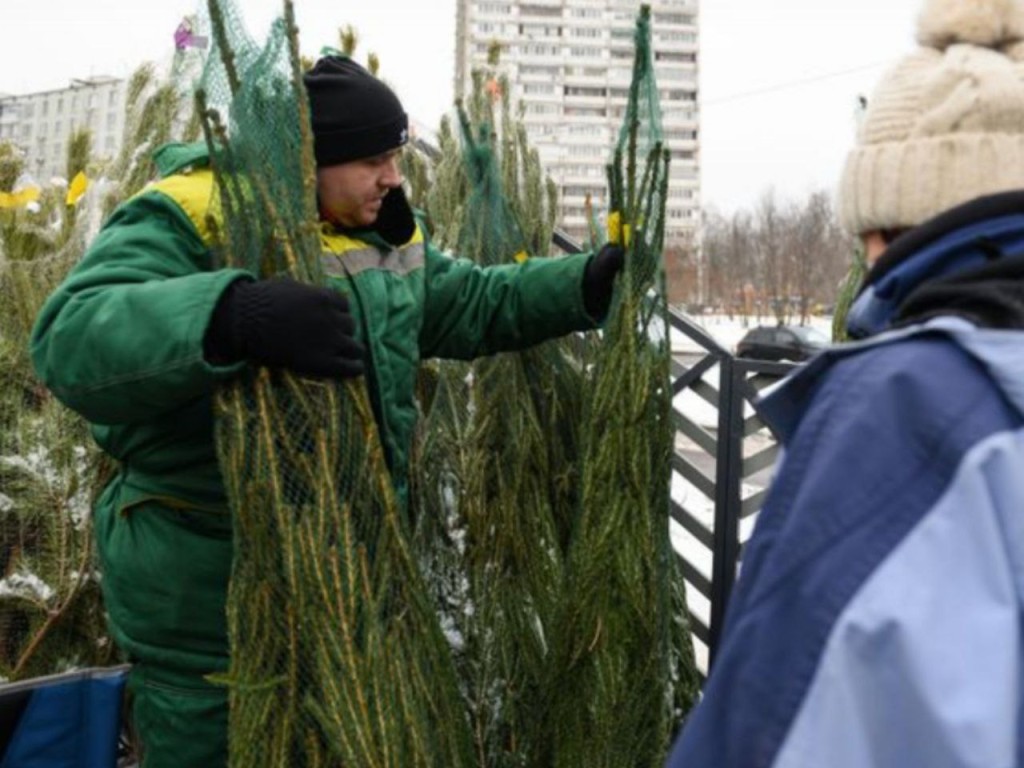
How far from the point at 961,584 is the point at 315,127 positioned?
152cm

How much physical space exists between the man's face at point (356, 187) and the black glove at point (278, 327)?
16.6 inches

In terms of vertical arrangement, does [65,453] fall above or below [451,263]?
below

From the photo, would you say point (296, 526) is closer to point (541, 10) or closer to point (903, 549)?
point (903, 549)

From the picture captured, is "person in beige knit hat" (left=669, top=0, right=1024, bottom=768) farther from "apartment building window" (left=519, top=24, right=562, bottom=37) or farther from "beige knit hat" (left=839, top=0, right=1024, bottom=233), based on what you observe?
"apartment building window" (left=519, top=24, right=562, bottom=37)

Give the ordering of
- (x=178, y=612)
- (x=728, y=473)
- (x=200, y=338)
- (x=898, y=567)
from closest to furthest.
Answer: (x=898, y=567) → (x=200, y=338) → (x=178, y=612) → (x=728, y=473)

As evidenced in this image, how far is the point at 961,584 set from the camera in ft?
2.62

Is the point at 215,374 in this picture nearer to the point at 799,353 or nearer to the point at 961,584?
the point at 961,584

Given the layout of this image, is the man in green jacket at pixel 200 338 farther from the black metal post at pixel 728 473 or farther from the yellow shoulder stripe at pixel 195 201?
the black metal post at pixel 728 473

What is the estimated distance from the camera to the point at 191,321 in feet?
5.26

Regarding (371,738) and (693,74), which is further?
(693,74)

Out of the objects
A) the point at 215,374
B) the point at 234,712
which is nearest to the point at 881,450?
the point at 215,374

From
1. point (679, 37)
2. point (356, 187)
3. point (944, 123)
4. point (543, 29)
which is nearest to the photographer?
point (944, 123)

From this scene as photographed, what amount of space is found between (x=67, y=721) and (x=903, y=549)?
73.3 inches

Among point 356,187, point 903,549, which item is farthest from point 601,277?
point 903,549
